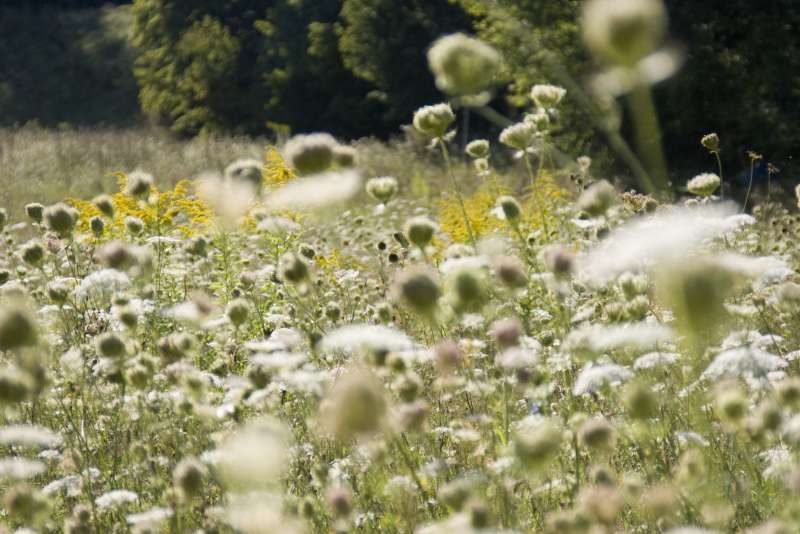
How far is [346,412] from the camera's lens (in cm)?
130

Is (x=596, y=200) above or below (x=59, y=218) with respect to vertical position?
above

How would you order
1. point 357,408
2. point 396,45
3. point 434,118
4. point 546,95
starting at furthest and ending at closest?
point 396,45, point 546,95, point 434,118, point 357,408

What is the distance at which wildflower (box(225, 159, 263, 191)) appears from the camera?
7.35 ft

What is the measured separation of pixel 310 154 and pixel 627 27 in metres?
0.84

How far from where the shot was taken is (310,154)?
185 cm

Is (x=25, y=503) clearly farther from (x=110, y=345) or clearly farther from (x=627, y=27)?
(x=627, y=27)

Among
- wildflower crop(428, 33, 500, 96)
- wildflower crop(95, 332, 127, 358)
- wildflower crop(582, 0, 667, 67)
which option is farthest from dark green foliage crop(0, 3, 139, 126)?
wildflower crop(582, 0, 667, 67)

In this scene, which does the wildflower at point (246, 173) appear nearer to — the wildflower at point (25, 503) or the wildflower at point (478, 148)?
the wildflower at point (478, 148)

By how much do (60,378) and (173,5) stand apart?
2048 cm

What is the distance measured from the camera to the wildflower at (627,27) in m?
1.11

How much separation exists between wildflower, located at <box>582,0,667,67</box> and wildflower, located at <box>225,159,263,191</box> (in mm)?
1209

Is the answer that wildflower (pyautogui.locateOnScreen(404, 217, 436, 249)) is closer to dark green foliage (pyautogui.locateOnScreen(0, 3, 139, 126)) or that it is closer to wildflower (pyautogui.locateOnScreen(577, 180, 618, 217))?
wildflower (pyautogui.locateOnScreen(577, 180, 618, 217))

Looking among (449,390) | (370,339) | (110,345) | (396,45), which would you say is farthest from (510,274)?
(396,45)

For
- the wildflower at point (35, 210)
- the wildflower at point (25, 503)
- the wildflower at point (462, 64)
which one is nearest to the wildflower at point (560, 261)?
the wildflower at point (462, 64)
